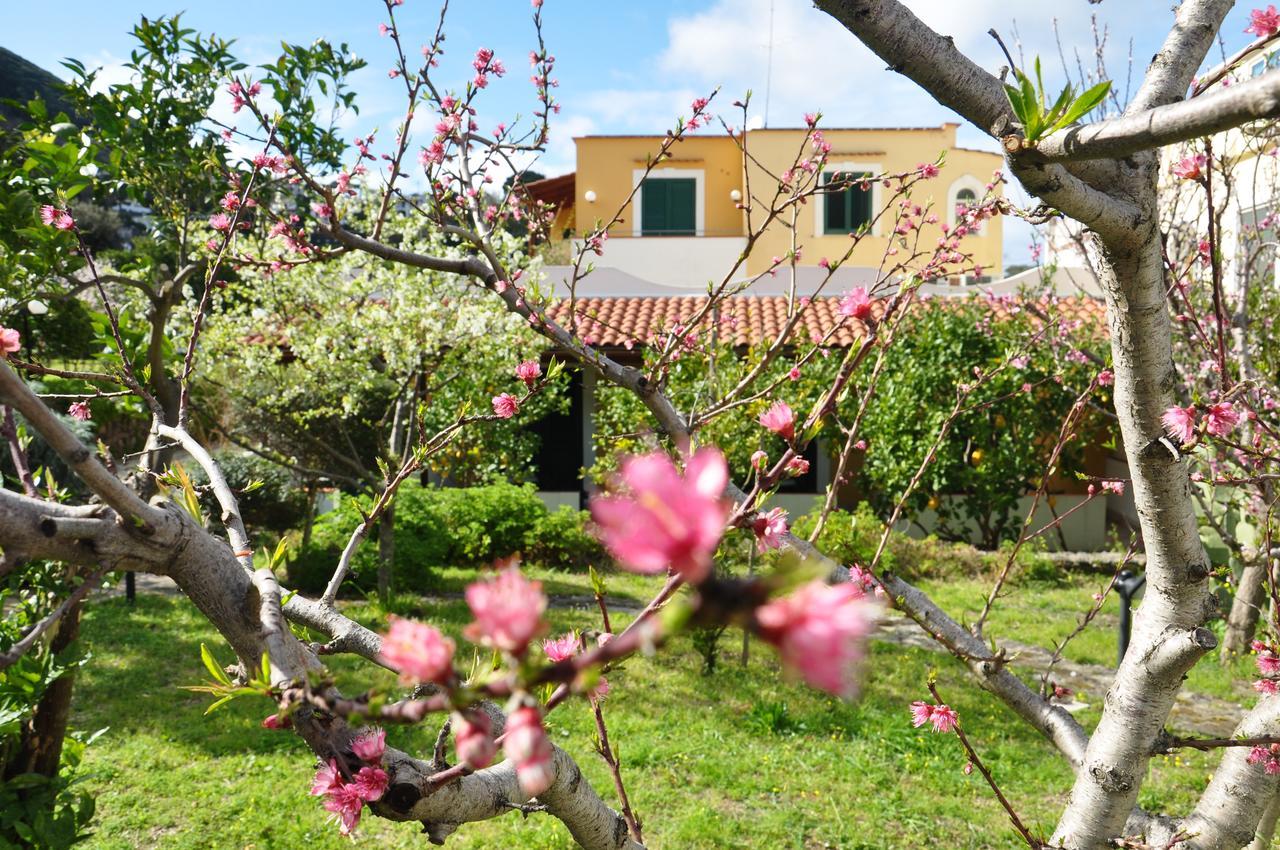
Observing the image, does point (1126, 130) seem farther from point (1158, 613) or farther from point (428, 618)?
point (428, 618)

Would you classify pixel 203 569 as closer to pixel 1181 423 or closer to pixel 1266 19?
pixel 1181 423

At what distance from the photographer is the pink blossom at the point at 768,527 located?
901mm

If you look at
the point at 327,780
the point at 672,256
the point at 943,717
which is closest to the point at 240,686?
the point at 327,780

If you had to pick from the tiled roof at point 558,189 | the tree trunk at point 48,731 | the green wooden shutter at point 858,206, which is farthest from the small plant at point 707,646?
the tiled roof at point 558,189

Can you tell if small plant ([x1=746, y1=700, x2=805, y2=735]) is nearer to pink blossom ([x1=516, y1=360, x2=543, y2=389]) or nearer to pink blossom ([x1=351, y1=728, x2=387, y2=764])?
pink blossom ([x1=516, y1=360, x2=543, y2=389])

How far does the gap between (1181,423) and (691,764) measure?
152 inches

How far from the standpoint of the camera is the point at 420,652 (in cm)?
45

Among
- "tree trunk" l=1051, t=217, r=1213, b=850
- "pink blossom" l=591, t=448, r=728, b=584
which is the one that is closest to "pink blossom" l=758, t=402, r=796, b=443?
"pink blossom" l=591, t=448, r=728, b=584

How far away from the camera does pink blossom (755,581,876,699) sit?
0.34m

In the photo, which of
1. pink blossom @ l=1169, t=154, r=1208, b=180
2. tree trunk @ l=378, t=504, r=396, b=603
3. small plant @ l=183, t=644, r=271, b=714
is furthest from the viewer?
tree trunk @ l=378, t=504, r=396, b=603

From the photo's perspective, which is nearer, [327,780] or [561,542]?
[327,780]

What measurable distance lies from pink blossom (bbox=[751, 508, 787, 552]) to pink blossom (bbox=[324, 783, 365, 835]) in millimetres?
522

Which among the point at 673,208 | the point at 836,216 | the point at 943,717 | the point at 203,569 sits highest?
the point at 673,208

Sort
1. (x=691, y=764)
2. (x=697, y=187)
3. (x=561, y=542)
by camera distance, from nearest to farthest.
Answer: (x=691, y=764), (x=561, y=542), (x=697, y=187)
